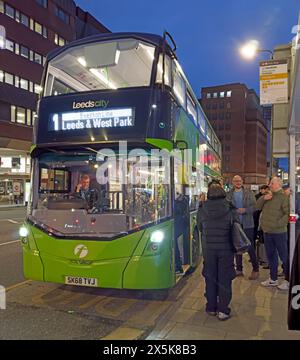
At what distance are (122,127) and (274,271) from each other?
3.82 meters

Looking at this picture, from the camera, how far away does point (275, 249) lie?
6.52 metres

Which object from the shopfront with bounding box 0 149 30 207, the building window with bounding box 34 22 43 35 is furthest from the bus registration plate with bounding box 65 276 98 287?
the building window with bounding box 34 22 43 35

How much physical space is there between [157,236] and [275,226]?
2313mm

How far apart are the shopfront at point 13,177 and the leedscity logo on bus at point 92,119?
31470 millimetres

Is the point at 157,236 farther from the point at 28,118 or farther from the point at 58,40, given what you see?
the point at 58,40

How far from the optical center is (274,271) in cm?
652

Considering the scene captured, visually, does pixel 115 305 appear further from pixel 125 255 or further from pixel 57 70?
pixel 57 70

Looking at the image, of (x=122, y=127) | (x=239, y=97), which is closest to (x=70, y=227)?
(x=122, y=127)

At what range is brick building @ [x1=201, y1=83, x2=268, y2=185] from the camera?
11569 cm

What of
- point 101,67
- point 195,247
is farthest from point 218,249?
point 101,67

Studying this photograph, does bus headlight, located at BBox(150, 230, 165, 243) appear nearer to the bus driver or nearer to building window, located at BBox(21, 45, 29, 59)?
the bus driver

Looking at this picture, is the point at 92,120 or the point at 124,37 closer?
the point at 92,120

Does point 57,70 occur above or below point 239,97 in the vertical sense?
below

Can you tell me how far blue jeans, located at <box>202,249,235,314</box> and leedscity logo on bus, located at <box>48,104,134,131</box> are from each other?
2.46m
